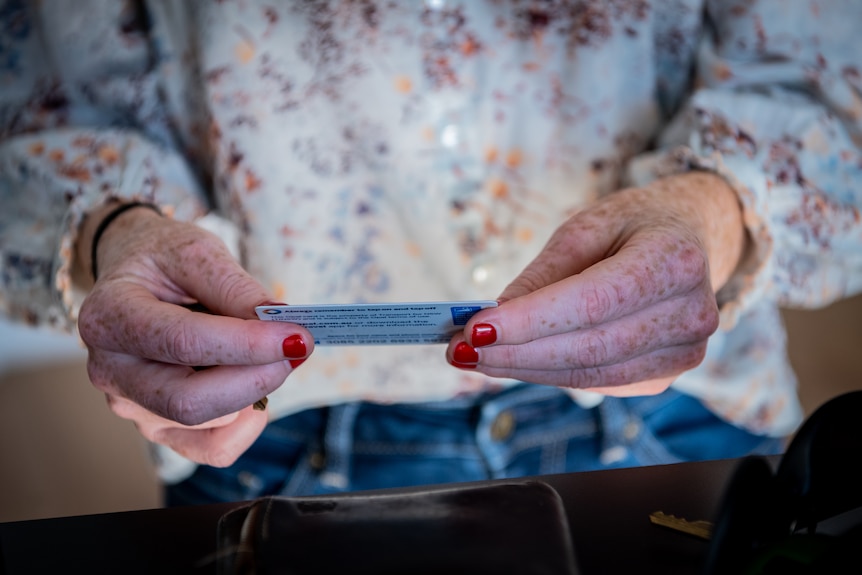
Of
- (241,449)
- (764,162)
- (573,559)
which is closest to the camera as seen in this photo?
(573,559)

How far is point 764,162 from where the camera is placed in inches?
29.9

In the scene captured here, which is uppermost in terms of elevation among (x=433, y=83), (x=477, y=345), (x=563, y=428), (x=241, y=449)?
(x=433, y=83)

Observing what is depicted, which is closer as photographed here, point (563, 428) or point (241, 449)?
point (241, 449)

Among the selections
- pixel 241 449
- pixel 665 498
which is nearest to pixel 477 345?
pixel 665 498

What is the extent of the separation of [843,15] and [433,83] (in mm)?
462

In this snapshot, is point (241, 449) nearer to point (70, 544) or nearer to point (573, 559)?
point (70, 544)

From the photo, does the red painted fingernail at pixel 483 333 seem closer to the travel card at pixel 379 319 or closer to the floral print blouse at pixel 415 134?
the travel card at pixel 379 319

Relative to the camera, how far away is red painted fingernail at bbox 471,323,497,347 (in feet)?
1.55

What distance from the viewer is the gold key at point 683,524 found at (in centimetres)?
41

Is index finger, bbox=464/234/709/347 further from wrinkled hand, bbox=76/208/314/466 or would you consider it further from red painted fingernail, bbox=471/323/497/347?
wrinkled hand, bbox=76/208/314/466

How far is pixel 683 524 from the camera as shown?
0.42m

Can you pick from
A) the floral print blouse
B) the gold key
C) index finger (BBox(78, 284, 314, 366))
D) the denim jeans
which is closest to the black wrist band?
the floral print blouse

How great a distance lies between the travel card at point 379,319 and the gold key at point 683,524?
0.17 metres

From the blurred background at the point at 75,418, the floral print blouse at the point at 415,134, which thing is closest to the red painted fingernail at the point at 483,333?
the floral print blouse at the point at 415,134
